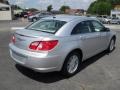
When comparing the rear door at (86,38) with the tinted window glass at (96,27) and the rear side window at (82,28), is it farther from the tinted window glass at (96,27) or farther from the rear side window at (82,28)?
the tinted window glass at (96,27)

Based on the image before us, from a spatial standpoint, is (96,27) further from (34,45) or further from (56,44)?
(34,45)

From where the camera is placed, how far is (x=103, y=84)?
491cm

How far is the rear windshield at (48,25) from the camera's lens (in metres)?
5.23

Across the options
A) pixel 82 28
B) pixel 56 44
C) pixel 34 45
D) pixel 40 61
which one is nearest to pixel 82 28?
pixel 82 28

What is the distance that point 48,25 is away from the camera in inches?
218

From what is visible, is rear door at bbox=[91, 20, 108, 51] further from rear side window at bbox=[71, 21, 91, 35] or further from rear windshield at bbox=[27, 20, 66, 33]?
rear windshield at bbox=[27, 20, 66, 33]

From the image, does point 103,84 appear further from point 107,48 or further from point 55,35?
point 107,48

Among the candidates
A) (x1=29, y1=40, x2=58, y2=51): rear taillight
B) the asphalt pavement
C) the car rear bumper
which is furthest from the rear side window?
the asphalt pavement

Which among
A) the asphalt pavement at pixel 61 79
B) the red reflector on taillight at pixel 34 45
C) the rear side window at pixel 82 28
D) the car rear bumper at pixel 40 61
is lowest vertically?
the asphalt pavement at pixel 61 79

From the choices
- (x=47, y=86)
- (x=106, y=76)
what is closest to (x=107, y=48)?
(x=106, y=76)

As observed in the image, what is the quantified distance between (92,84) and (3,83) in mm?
2184

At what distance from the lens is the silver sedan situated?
15.1 feet

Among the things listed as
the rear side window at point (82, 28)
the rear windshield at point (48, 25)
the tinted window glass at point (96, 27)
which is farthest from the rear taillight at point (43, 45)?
the tinted window glass at point (96, 27)

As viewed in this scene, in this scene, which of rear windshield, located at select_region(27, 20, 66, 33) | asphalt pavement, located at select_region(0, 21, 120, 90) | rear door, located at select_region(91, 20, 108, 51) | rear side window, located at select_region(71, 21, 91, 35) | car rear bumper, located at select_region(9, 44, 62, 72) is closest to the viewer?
car rear bumper, located at select_region(9, 44, 62, 72)
